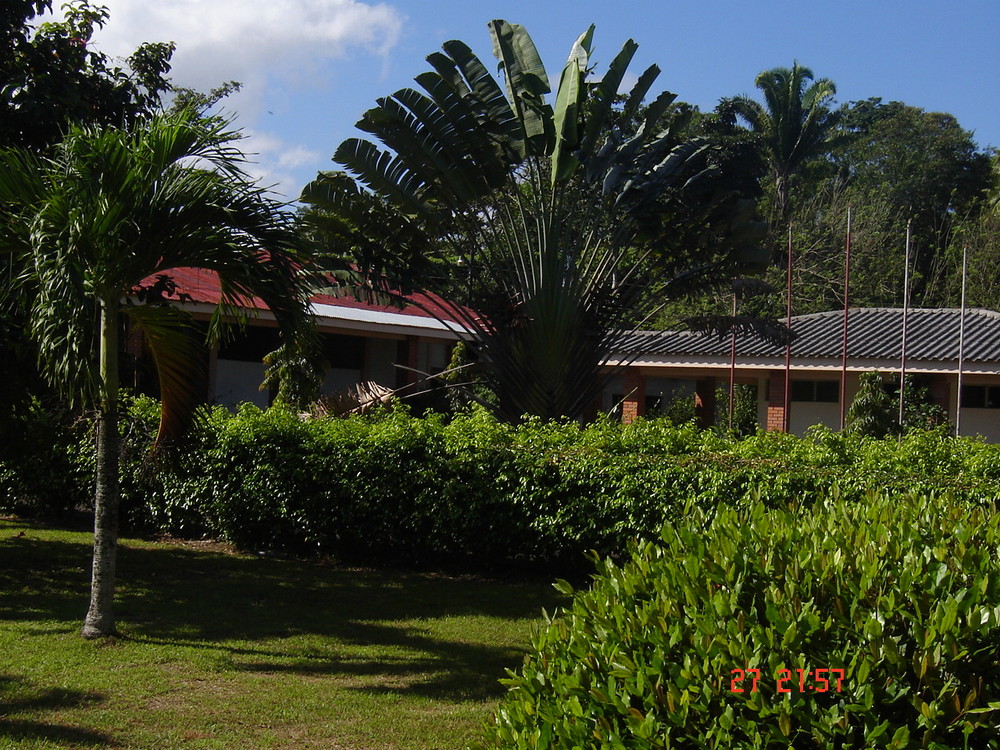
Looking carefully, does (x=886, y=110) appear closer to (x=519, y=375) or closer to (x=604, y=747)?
(x=519, y=375)

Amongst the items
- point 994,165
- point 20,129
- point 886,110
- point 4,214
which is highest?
point 886,110

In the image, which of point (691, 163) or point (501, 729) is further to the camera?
point (691, 163)

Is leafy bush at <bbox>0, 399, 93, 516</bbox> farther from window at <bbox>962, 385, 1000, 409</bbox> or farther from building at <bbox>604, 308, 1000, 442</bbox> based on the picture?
window at <bbox>962, 385, 1000, 409</bbox>

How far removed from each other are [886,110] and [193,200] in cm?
4566

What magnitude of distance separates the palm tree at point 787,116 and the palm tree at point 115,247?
36708 mm

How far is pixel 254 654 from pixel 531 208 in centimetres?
901

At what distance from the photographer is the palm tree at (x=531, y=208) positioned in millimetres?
12789

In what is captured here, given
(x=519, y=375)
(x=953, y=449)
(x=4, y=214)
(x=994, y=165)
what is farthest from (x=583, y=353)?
(x=994, y=165)

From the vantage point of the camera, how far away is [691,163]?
48.9 feet

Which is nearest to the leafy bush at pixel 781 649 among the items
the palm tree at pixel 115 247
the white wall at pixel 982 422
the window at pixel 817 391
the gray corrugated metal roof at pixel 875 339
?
the palm tree at pixel 115 247

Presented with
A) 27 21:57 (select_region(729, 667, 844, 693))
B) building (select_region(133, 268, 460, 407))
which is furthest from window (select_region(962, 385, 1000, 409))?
27 21:57 (select_region(729, 667, 844, 693))

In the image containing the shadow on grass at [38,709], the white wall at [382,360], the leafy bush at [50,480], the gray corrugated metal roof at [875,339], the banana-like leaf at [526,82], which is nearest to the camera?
the shadow on grass at [38,709]

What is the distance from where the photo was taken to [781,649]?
2693 millimetres

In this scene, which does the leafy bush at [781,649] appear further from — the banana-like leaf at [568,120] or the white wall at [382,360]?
the white wall at [382,360]
